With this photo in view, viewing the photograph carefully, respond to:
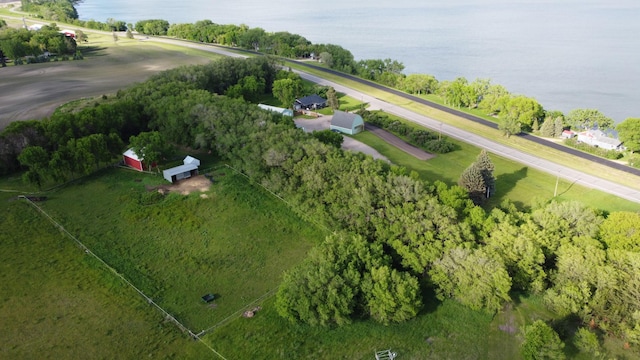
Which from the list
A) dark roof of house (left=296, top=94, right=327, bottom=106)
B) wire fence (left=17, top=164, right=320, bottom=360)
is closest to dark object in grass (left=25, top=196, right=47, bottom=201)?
wire fence (left=17, top=164, right=320, bottom=360)

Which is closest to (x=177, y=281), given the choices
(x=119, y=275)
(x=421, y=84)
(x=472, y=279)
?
(x=119, y=275)

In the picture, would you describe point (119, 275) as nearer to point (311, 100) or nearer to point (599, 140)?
point (311, 100)

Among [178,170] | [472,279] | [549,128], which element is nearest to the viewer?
[472,279]

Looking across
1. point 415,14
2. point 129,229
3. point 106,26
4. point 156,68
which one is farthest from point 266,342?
point 415,14

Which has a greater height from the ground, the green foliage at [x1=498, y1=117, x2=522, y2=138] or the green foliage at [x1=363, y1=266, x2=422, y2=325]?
the green foliage at [x1=498, y1=117, x2=522, y2=138]

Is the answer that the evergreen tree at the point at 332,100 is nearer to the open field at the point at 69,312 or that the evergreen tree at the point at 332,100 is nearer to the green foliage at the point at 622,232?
the green foliage at the point at 622,232

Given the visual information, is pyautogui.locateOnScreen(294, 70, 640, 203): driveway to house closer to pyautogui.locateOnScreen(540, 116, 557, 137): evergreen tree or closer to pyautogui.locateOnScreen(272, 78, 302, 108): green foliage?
pyautogui.locateOnScreen(540, 116, 557, 137): evergreen tree

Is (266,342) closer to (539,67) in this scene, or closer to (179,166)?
(179,166)
